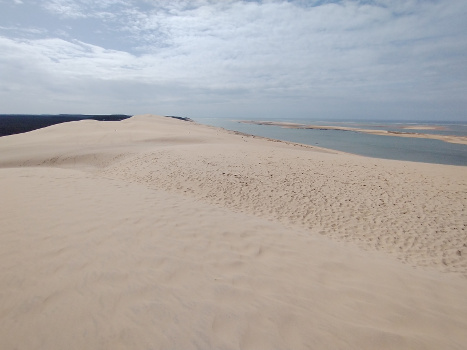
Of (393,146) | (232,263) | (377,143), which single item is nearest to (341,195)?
(232,263)

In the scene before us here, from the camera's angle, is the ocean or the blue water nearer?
the blue water

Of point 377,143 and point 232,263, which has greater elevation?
point 232,263

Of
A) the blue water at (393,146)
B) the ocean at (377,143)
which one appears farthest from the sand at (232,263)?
the ocean at (377,143)

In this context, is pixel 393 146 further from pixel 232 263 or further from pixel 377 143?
pixel 232 263

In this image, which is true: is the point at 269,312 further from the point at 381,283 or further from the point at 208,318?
the point at 381,283

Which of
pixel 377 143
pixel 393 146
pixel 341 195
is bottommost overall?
pixel 393 146

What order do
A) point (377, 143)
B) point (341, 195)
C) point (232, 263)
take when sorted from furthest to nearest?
point (377, 143), point (341, 195), point (232, 263)

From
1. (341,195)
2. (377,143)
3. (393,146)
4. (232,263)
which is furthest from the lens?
(377,143)

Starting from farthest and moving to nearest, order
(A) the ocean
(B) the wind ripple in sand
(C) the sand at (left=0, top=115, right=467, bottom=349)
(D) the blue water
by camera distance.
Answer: (A) the ocean < (D) the blue water < (B) the wind ripple in sand < (C) the sand at (left=0, top=115, right=467, bottom=349)

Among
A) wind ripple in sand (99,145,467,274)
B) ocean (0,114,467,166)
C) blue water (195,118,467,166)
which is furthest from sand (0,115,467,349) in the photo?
ocean (0,114,467,166)

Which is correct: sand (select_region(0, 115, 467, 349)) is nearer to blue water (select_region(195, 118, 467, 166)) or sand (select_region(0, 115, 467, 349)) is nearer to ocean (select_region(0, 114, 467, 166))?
blue water (select_region(195, 118, 467, 166))
